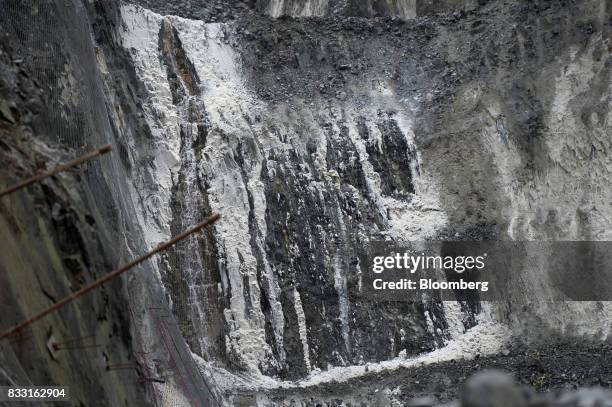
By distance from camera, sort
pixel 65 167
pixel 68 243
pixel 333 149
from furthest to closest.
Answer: pixel 333 149 → pixel 68 243 → pixel 65 167

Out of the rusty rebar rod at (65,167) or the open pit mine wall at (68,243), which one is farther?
the open pit mine wall at (68,243)

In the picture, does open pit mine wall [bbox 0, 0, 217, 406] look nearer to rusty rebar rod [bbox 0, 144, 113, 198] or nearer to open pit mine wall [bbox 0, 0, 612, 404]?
open pit mine wall [bbox 0, 0, 612, 404]

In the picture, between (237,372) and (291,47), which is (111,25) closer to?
(291,47)

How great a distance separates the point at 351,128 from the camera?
867 inches

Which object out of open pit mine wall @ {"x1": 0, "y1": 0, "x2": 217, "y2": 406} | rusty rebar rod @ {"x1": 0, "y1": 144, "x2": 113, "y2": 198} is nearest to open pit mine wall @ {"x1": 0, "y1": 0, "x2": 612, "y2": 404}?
open pit mine wall @ {"x1": 0, "y1": 0, "x2": 217, "y2": 406}

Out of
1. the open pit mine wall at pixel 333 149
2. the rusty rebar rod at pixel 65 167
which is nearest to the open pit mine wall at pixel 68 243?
the open pit mine wall at pixel 333 149

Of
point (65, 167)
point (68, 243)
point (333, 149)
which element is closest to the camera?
point (65, 167)

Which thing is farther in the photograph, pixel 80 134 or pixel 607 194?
pixel 607 194

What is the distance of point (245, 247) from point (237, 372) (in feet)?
10.3

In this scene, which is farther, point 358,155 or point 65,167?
point 358,155

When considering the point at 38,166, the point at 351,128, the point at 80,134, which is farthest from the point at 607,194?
the point at 38,166

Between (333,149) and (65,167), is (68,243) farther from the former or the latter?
(333,149)

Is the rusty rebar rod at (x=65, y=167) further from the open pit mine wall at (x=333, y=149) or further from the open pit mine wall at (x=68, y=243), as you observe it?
the open pit mine wall at (x=333, y=149)

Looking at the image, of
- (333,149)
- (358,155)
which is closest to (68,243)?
(333,149)
